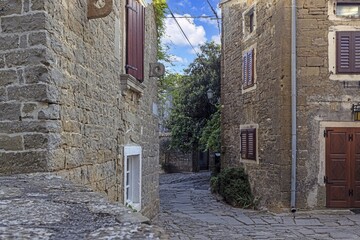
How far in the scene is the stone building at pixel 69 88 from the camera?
3189 millimetres

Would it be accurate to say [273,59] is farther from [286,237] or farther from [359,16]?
[286,237]

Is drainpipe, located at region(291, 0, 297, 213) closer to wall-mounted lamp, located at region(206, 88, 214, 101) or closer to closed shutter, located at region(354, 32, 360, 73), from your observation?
closed shutter, located at region(354, 32, 360, 73)

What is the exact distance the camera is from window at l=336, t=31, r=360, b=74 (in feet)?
31.0

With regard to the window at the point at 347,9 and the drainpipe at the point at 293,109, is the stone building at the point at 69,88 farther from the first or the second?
the window at the point at 347,9

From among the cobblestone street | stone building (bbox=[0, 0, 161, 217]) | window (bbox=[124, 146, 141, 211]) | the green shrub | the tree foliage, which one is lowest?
the cobblestone street

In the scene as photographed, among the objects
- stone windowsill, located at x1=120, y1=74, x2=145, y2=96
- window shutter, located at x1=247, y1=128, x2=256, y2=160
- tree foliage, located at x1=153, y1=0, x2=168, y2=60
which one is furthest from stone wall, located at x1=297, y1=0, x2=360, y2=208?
stone windowsill, located at x1=120, y1=74, x2=145, y2=96

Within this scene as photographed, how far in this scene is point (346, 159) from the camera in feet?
31.2

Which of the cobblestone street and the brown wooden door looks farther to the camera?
the brown wooden door

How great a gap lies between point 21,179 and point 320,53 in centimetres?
806

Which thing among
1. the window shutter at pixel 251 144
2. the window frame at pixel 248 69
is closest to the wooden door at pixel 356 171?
the window shutter at pixel 251 144

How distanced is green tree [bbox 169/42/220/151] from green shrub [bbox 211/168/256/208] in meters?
5.01

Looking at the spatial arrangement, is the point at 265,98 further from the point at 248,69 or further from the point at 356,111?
the point at 356,111

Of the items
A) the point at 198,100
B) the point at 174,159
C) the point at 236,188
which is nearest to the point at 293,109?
the point at 236,188

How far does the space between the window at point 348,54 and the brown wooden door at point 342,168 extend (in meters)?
1.34
